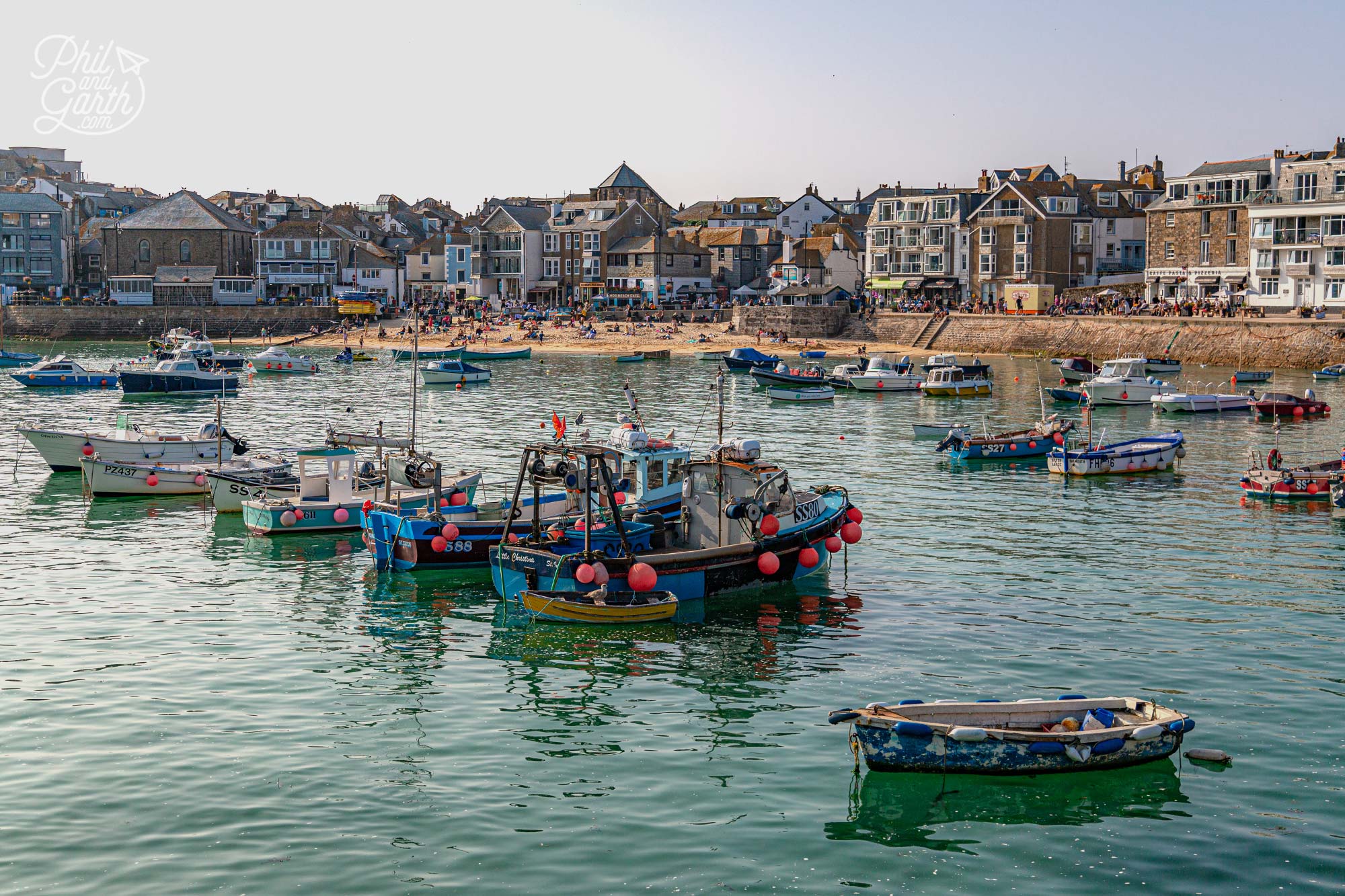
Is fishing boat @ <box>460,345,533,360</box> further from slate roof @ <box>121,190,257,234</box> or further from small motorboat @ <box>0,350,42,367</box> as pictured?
slate roof @ <box>121,190,257,234</box>

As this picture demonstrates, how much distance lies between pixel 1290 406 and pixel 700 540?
162 feet

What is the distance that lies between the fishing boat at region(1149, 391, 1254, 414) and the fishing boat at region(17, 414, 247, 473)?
50.1 meters

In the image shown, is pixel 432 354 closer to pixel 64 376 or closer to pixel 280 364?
pixel 280 364

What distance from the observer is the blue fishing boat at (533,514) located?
3484 centimetres

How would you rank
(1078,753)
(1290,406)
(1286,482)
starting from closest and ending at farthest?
1. (1078,753)
2. (1286,482)
3. (1290,406)

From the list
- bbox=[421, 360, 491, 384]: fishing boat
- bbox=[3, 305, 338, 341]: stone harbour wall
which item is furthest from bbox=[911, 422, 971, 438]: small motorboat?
bbox=[3, 305, 338, 341]: stone harbour wall

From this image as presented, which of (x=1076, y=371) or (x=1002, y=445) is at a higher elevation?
(x=1076, y=371)

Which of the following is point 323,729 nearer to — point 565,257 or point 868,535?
point 868,535

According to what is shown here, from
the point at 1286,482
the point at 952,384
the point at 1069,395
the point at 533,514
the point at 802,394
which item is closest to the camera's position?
the point at 533,514

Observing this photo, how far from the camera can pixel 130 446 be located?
50.9 m

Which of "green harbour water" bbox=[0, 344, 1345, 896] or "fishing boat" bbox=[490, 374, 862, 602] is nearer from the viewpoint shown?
"green harbour water" bbox=[0, 344, 1345, 896]

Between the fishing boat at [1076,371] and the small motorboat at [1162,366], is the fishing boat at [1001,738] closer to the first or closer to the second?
the fishing boat at [1076,371]

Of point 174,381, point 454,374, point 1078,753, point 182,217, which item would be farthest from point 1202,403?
point 182,217

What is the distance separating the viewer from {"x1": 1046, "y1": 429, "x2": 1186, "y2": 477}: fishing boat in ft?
179
